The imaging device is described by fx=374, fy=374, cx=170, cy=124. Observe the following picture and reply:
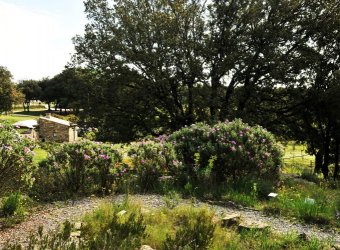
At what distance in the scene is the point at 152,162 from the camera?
8516mm

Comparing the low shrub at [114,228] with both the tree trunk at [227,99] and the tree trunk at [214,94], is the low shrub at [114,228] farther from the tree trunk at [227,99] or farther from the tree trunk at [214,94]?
the tree trunk at [227,99]

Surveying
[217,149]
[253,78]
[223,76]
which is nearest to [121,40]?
[223,76]

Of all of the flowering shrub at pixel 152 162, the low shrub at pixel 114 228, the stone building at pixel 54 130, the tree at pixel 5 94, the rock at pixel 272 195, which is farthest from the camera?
the tree at pixel 5 94

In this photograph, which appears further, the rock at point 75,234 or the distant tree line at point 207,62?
the distant tree line at point 207,62

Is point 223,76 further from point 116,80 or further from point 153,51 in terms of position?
point 116,80

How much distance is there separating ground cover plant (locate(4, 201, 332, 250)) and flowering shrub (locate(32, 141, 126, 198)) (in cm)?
233

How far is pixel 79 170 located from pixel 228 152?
11.4ft

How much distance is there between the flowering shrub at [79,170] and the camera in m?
7.66

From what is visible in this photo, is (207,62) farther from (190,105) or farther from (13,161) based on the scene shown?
(13,161)

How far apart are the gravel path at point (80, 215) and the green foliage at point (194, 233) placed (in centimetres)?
73

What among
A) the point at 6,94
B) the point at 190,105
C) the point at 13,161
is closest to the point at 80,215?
the point at 13,161

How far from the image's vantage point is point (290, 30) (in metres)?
17.0

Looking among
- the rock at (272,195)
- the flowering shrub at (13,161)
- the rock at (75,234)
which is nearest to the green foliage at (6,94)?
the flowering shrub at (13,161)

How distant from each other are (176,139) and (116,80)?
359 inches
